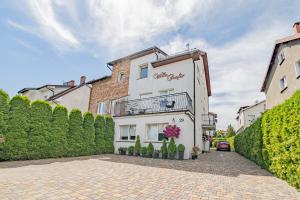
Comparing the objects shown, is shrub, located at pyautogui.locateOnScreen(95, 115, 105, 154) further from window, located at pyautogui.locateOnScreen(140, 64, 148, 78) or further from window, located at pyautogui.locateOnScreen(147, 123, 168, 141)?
window, located at pyautogui.locateOnScreen(140, 64, 148, 78)

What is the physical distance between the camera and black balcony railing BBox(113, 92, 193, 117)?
527 inches

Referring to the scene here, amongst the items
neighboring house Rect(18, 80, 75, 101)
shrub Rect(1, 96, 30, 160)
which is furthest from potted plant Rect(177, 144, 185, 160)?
neighboring house Rect(18, 80, 75, 101)

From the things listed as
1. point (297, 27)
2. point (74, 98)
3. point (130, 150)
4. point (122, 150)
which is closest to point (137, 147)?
point (130, 150)

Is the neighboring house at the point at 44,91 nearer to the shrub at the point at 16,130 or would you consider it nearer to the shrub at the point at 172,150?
the shrub at the point at 16,130

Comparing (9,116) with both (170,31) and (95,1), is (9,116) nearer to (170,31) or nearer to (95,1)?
(95,1)

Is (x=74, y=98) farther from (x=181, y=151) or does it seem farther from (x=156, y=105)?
(x=181, y=151)

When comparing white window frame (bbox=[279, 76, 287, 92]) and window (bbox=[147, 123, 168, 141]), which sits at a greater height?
white window frame (bbox=[279, 76, 287, 92])

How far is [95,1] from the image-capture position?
769 centimetres

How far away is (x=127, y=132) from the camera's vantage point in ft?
48.8

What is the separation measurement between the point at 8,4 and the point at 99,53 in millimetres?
5809

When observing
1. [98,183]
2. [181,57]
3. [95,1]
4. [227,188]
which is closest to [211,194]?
[227,188]

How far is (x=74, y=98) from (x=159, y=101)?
10848 mm

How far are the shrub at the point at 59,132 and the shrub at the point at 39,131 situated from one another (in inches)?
10.1

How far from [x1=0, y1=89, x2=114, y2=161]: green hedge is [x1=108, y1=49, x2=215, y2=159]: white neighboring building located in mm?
2725
